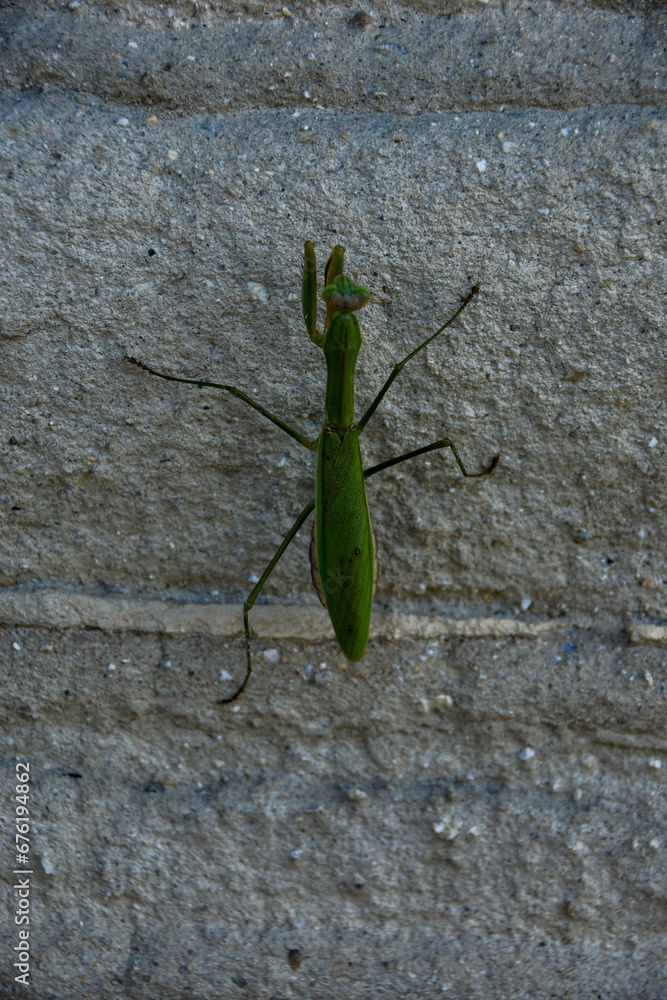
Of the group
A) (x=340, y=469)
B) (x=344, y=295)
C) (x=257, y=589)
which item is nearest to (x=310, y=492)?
(x=340, y=469)

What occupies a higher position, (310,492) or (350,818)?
(310,492)

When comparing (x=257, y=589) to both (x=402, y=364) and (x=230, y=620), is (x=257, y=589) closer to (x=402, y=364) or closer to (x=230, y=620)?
(x=230, y=620)

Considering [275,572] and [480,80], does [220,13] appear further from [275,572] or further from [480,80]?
[275,572]

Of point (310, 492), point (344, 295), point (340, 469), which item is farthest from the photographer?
point (310, 492)

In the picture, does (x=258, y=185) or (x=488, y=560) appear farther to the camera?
(x=488, y=560)

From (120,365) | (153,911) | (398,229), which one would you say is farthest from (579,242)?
(153,911)

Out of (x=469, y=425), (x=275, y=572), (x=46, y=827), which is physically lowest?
(x=46, y=827)

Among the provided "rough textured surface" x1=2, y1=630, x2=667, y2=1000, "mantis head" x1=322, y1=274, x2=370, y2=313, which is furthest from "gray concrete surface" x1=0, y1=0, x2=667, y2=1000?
"mantis head" x1=322, y1=274, x2=370, y2=313
